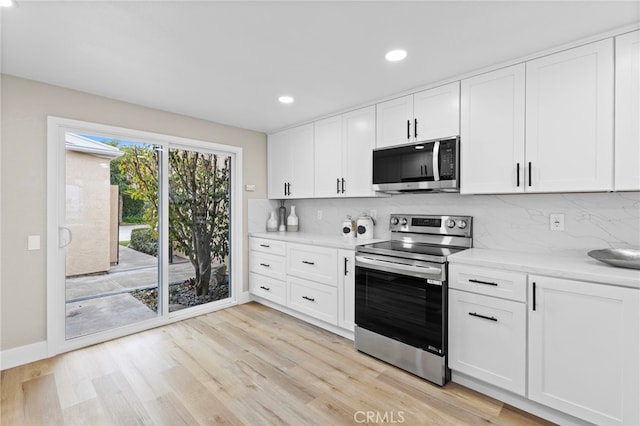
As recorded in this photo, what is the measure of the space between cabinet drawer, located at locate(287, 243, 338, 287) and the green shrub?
146cm

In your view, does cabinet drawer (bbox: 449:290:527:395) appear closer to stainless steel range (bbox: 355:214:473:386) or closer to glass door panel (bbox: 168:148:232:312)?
stainless steel range (bbox: 355:214:473:386)

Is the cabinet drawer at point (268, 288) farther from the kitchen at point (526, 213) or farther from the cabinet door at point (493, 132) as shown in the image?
the cabinet door at point (493, 132)

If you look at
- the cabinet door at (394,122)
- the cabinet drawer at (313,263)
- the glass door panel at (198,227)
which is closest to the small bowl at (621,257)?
the cabinet door at (394,122)

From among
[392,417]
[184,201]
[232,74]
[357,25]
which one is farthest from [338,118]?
[392,417]

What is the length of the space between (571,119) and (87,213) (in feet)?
13.0

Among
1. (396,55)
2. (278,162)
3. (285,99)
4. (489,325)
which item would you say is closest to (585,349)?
(489,325)

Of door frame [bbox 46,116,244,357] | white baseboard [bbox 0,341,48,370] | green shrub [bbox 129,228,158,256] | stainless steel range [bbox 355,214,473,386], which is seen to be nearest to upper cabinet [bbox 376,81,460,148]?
stainless steel range [bbox 355,214,473,386]

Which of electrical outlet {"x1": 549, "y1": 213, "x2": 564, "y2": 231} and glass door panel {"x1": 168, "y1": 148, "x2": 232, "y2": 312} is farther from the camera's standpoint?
glass door panel {"x1": 168, "y1": 148, "x2": 232, "y2": 312}

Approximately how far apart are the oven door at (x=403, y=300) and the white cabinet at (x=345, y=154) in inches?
33.4

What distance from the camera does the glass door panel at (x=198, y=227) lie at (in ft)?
11.4

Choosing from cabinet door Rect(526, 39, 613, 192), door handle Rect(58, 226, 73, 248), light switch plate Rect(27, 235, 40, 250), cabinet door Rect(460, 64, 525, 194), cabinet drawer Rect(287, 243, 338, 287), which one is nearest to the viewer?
cabinet door Rect(526, 39, 613, 192)

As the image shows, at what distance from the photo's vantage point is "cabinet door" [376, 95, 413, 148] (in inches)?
108

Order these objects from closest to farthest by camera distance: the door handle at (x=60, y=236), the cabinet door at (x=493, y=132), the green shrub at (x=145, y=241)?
the cabinet door at (x=493, y=132) < the door handle at (x=60, y=236) < the green shrub at (x=145, y=241)

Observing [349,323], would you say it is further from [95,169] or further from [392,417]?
[95,169]
